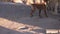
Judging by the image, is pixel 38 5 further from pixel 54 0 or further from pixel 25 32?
pixel 25 32

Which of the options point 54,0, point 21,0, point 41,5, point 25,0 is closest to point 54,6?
point 54,0

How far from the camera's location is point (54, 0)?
15.8 m

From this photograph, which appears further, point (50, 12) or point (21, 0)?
point (21, 0)

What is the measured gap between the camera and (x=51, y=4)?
1641 centimetres

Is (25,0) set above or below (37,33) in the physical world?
below

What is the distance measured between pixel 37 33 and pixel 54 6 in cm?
725

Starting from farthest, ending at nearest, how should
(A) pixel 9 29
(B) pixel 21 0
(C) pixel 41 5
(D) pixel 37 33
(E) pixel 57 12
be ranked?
(B) pixel 21 0 → (E) pixel 57 12 → (C) pixel 41 5 → (A) pixel 9 29 → (D) pixel 37 33

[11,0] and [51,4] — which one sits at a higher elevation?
[51,4]

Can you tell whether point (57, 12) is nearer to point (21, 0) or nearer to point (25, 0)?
point (25, 0)

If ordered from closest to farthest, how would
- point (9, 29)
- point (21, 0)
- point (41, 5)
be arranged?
point (9, 29) → point (41, 5) → point (21, 0)

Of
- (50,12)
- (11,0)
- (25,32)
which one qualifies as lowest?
(11,0)

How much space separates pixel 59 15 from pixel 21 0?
59.0ft

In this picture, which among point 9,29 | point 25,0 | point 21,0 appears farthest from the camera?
point 21,0

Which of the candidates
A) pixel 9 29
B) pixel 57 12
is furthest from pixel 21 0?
pixel 9 29
